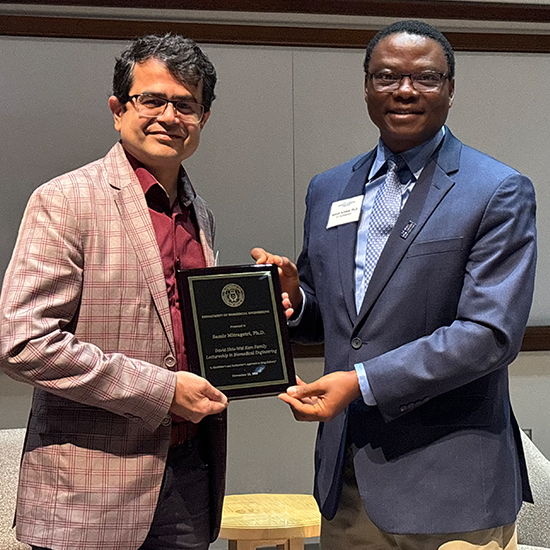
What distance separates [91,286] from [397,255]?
727mm

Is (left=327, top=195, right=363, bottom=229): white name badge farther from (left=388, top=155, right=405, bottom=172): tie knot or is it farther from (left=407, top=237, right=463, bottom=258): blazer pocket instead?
(left=407, top=237, right=463, bottom=258): blazer pocket

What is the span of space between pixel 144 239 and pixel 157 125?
11.2 inches

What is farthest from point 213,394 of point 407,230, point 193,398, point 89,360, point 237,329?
point 407,230

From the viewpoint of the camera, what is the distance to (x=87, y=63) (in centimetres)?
374

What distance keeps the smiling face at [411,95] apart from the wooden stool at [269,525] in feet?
5.49

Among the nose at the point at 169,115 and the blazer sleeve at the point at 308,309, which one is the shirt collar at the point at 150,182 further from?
the blazer sleeve at the point at 308,309

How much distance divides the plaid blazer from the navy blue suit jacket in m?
0.51

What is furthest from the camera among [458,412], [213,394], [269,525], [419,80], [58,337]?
[269,525]

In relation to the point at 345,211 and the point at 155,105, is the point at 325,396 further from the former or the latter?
the point at 155,105

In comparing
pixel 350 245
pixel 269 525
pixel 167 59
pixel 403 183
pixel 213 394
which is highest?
pixel 167 59

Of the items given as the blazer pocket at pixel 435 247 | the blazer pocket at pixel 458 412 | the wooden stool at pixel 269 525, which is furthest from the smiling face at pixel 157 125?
the wooden stool at pixel 269 525

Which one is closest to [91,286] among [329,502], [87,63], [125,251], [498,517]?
[125,251]

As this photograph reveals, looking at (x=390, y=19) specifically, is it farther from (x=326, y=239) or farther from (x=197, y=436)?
(x=197, y=436)

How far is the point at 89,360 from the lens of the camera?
171 centimetres
